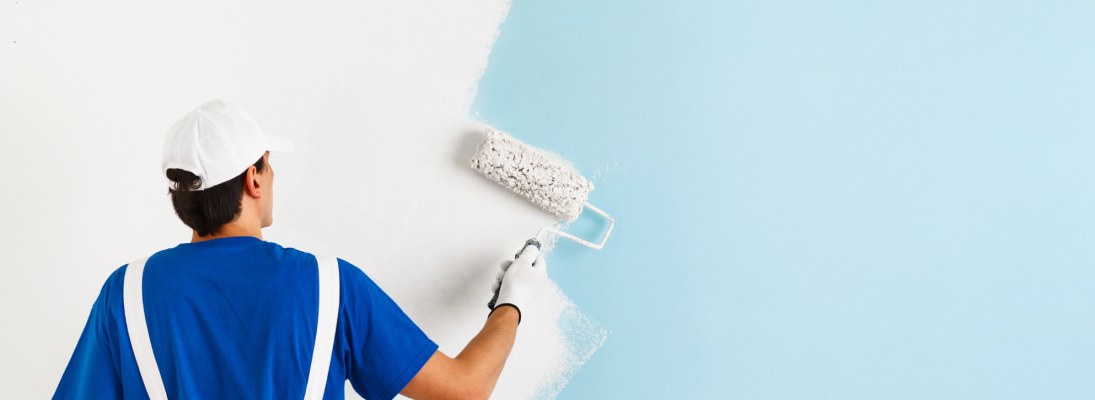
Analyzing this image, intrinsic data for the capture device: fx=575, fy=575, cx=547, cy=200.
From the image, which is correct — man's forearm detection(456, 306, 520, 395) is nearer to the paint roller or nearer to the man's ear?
the paint roller

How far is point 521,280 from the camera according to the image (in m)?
1.17

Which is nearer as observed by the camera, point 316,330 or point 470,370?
point 316,330

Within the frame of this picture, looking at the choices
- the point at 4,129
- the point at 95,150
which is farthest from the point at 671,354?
the point at 4,129

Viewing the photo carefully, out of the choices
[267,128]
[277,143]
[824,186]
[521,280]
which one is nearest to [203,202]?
[277,143]

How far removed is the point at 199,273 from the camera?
2.70 ft

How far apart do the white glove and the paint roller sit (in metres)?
0.03

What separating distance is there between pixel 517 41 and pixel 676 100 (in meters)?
0.37

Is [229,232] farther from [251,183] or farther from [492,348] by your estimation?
[492,348]

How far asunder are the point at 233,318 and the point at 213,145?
0.26 metres

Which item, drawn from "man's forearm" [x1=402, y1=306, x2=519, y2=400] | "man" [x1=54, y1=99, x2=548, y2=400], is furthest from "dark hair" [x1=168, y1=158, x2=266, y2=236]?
"man's forearm" [x1=402, y1=306, x2=519, y2=400]

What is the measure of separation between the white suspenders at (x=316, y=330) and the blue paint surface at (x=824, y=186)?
0.55 metres

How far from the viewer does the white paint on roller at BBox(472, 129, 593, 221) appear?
1.20 m

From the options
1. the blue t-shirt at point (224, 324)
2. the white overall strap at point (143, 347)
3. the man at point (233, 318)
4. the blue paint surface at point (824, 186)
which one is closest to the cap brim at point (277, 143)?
the man at point (233, 318)

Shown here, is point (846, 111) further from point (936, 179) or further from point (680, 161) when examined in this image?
point (680, 161)
